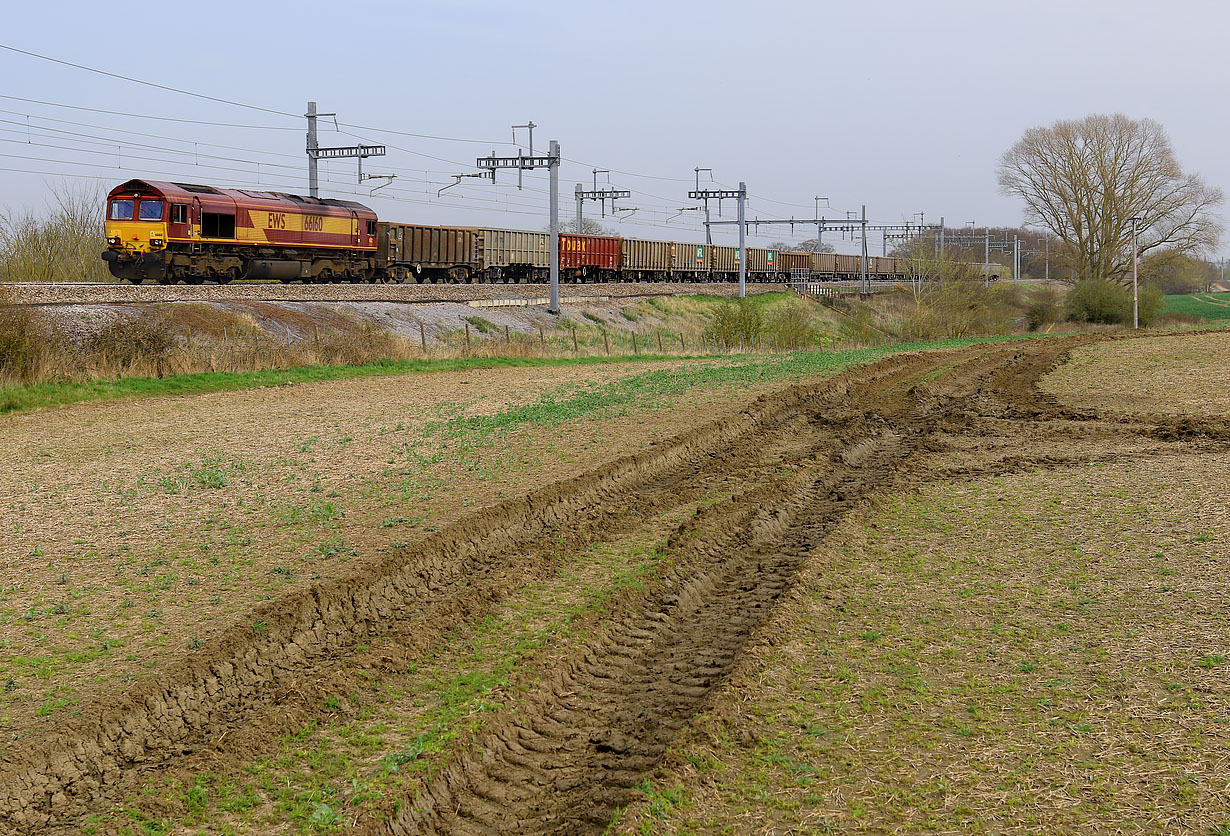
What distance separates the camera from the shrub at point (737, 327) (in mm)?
37750

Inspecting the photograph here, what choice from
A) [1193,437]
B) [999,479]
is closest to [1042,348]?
[1193,437]

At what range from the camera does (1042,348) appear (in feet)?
98.7

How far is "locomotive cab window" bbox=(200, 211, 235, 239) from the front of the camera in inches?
1216

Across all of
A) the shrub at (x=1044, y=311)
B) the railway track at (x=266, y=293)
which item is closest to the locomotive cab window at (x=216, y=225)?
the railway track at (x=266, y=293)

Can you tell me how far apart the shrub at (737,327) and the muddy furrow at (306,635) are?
25.6 m

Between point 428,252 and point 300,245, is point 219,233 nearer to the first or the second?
point 300,245

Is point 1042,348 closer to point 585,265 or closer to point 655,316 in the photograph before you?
point 655,316

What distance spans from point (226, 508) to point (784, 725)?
23.3 ft

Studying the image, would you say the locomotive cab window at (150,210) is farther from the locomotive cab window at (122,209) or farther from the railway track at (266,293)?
the railway track at (266,293)

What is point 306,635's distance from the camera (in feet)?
22.2

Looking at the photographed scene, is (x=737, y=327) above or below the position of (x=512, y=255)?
below

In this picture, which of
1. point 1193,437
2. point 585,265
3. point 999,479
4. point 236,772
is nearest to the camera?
point 236,772

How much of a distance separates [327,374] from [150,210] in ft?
36.4

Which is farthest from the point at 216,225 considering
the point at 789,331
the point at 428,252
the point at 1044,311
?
the point at 1044,311
